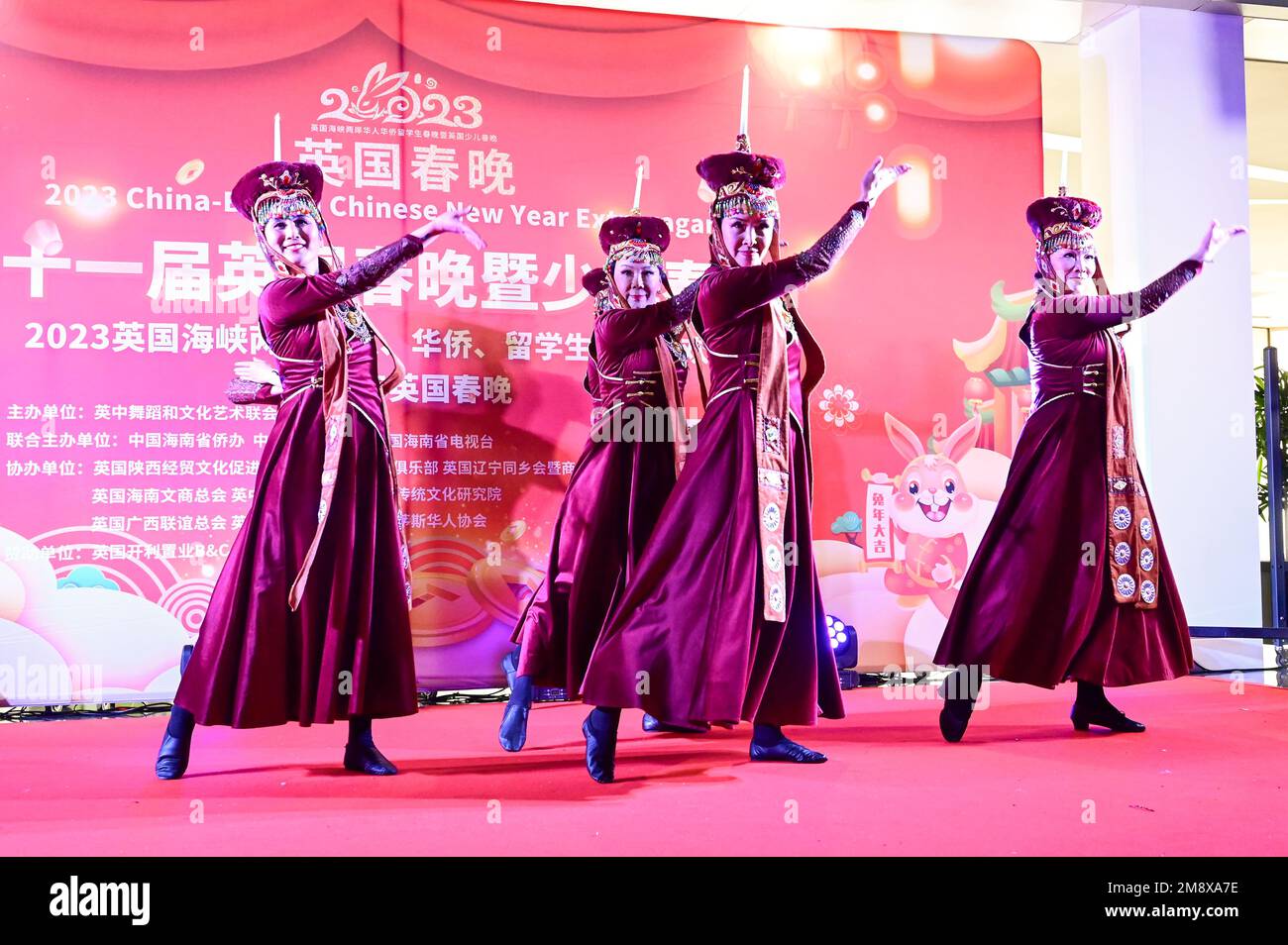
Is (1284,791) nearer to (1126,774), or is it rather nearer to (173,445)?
(1126,774)

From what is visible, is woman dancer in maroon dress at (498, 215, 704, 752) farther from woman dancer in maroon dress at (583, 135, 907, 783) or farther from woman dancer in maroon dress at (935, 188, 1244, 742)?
woman dancer in maroon dress at (935, 188, 1244, 742)

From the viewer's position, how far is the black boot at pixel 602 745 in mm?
2904

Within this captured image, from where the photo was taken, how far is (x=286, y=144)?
457cm

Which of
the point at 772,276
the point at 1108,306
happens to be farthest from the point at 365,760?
the point at 1108,306

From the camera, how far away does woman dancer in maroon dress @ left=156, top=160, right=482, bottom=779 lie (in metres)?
2.95

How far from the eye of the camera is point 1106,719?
3582 millimetres

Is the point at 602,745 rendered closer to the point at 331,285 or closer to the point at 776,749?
the point at 776,749

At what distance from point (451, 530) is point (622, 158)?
163 centimetres

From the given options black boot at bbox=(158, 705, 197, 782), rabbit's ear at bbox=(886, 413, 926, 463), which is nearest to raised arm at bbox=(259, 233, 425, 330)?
black boot at bbox=(158, 705, 197, 782)

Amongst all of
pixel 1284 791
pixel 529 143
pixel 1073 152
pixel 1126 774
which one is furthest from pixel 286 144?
pixel 1073 152

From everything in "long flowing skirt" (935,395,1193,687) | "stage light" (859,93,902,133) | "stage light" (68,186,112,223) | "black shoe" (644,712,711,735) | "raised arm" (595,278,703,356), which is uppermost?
"stage light" (859,93,902,133)

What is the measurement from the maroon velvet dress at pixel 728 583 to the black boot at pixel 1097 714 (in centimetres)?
96

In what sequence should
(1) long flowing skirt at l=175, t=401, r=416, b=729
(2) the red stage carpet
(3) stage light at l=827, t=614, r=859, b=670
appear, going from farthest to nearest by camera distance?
(3) stage light at l=827, t=614, r=859, b=670, (1) long flowing skirt at l=175, t=401, r=416, b=729, (2) the red stage carpet

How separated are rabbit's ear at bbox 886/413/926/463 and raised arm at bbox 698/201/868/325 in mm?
2168
